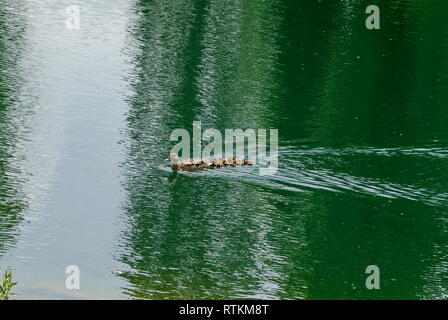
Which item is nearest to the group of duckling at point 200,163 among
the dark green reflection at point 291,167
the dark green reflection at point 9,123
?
the dark green reflection at point 291,167

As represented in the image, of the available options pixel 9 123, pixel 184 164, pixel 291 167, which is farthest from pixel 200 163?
pixel 9 123

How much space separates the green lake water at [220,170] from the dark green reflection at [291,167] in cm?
5

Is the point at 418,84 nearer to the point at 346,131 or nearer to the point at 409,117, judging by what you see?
the point at 409,117

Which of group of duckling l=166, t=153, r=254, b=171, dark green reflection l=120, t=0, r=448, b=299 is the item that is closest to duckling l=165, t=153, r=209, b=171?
group of duckling l=166, t=153, r=254, b=171

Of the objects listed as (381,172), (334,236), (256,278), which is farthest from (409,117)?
(256,278)

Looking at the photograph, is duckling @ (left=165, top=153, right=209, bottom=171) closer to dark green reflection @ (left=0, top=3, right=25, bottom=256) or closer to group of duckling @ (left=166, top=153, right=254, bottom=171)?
group of duckling @ (left=166, top=153, right=254, bottom=171)

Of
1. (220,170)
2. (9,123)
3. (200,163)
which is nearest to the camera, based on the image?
(220,170)

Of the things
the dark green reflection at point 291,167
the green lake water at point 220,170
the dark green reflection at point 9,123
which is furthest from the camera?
the dark green reflection at point 9,123

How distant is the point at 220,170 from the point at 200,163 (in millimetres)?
516

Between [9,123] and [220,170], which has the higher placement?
[9,123]

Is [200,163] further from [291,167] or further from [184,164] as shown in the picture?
[291,167]

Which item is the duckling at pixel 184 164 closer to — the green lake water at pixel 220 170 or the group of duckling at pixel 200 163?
the group of duckling at pixel 200 163

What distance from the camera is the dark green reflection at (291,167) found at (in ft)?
62.8

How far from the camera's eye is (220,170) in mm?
22875
